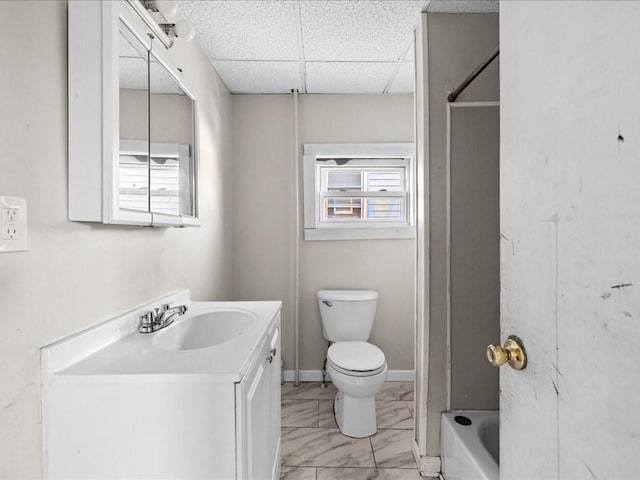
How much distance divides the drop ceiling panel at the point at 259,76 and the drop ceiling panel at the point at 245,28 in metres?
0.09

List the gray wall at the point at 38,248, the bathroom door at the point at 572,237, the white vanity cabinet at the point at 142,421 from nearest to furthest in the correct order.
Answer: the bathroom door at the point at 572,237 < the gray wall at the point at 38,248 < the white vanity cabinet at the point at 142,421

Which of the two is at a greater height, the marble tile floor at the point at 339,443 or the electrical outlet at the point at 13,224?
the electrical outlet at the point at 13,224

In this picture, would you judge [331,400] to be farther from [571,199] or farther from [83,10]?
[83,10]

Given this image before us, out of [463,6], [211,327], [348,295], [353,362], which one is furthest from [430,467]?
[463,6]

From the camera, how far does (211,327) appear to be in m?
1.49

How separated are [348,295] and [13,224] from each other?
6.67 ft

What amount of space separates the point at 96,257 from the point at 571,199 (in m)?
1.20

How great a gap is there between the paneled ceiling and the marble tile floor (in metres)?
2.27

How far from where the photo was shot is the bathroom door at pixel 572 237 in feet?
1.39

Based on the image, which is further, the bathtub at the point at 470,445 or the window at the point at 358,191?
the window at the point at 358,191

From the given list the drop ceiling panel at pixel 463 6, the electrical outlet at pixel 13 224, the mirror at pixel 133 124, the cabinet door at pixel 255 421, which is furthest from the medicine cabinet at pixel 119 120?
the drop ceiling panel at pixel 463 6

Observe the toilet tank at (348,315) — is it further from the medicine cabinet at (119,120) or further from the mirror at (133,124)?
the mirror at (133,124)

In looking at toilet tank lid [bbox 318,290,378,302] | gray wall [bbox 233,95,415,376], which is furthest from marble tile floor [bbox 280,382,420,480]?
toilet tank lid [bbox 318,290,378,302]

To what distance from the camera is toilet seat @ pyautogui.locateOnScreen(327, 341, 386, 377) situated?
6.19 feet
